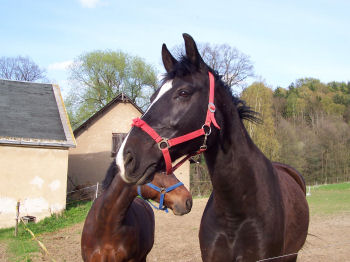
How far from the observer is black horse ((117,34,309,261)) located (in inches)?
74.2

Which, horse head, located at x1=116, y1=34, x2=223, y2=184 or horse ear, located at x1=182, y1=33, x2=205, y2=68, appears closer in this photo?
horse head, located at x1=116, y1=34, x2=223, y2=184

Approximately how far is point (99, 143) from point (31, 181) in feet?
21.9

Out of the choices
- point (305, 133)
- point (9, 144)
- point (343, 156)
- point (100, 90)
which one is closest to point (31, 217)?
point (9, 144)

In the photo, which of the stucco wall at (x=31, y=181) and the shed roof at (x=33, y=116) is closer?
the stucco wall at (x=31, y=181)

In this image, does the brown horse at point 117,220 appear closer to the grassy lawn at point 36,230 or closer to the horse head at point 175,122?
the horse head at point 175,122

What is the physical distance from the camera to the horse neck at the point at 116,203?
13.5 feet

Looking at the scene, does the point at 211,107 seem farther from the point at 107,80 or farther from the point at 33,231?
the point at 107,80

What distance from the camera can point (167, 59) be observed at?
2.33 m

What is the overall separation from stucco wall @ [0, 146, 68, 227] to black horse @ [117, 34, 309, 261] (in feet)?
38.7

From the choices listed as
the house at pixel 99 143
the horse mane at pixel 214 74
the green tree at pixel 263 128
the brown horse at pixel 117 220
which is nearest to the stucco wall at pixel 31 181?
the house at pixel 99 143

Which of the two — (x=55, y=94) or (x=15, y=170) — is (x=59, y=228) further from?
(x=55, y=94)

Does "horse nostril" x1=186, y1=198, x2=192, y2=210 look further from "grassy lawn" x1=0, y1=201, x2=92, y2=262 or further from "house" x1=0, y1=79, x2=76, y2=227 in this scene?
"house" x1=0, y1=79, x2=76, y2=227

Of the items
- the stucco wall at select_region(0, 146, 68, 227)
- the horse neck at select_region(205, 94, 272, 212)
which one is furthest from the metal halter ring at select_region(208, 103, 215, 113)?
the stucco wall at select_region(0, 146, 68, 227)

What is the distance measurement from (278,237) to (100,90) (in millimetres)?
31820
